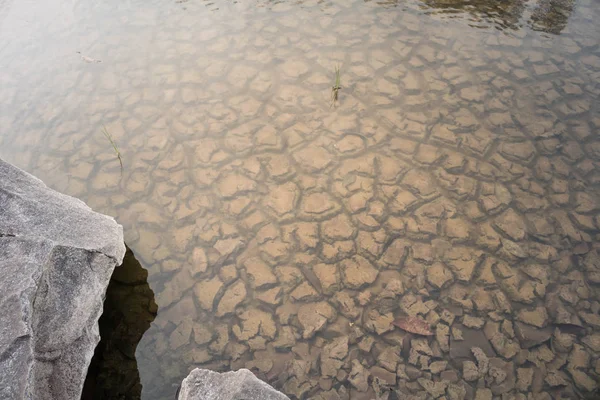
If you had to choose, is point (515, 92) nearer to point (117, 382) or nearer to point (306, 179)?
point (306, 179)

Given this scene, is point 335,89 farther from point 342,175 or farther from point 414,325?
point 414,325

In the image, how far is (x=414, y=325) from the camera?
199cm

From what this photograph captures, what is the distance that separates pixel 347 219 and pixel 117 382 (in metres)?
1.40

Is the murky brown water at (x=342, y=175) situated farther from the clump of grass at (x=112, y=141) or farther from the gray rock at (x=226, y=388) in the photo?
the gray rock at (x=226, y=388)

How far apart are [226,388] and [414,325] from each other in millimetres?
956

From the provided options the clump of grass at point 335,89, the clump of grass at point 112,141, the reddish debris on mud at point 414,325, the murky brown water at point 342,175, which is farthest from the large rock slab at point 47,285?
the clump of grass at point 335,89

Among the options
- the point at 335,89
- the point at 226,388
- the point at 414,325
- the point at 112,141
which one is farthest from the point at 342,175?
the point at 112,141

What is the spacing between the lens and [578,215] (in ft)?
→ 7.56

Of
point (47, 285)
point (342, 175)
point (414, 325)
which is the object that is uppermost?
point (47, 285)

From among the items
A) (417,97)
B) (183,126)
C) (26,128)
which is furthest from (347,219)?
(26,128)

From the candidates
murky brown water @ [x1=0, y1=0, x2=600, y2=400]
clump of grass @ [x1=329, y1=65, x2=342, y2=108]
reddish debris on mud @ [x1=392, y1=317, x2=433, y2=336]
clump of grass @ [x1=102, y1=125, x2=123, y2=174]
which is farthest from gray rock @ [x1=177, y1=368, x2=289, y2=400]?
clump of grass @ [x1=329, y1=65, x2=342, y2=108]

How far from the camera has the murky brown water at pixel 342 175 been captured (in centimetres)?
193

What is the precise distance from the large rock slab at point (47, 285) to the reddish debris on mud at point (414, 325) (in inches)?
53.3

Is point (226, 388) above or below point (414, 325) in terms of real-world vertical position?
above
